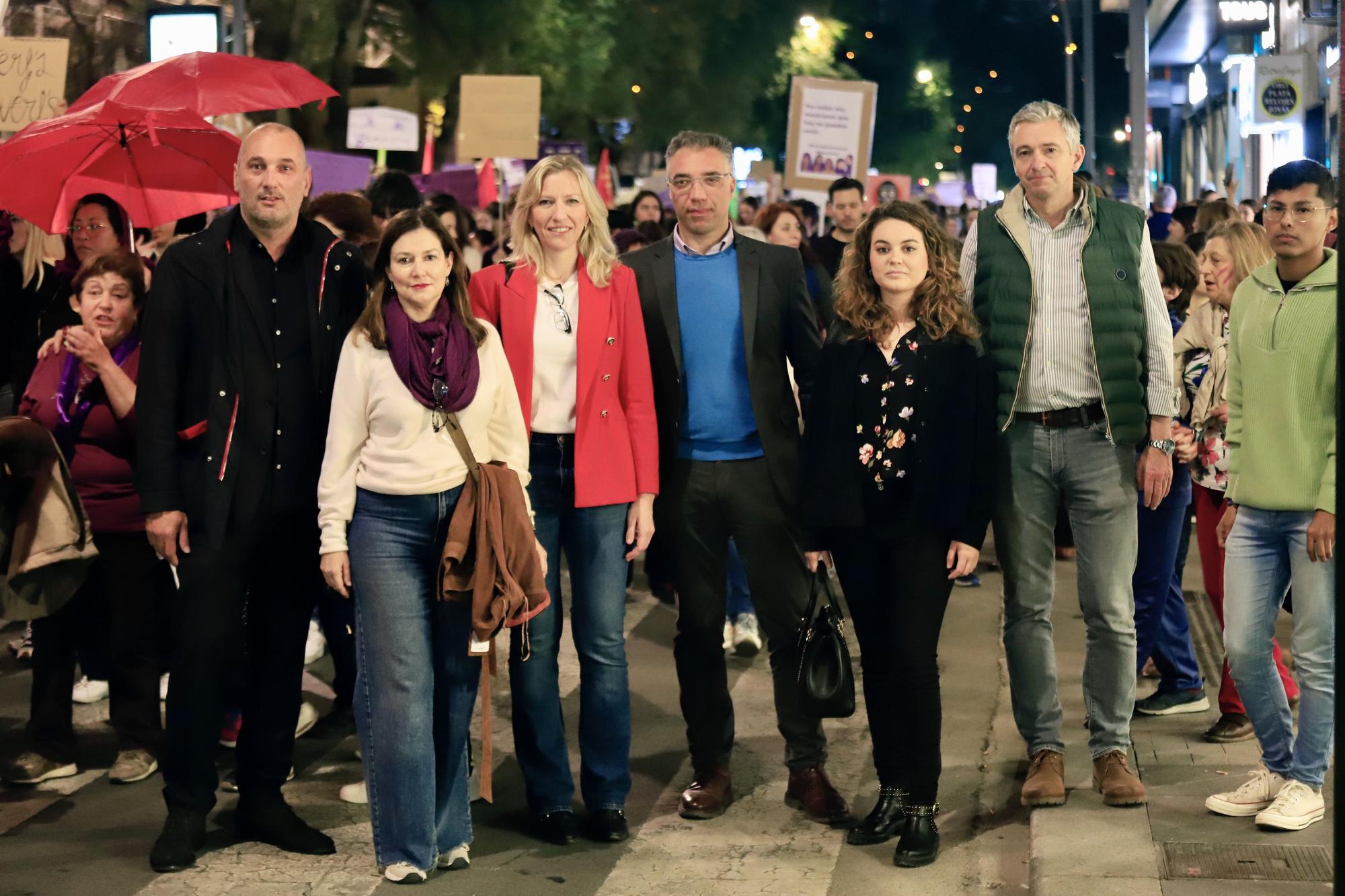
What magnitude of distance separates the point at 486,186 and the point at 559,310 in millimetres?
16273

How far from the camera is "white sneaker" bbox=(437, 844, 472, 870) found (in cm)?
573

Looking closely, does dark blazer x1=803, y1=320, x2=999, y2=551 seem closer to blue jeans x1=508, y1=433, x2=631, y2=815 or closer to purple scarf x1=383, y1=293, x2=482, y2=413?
blue jeans x1=508, y1=433, x2=631, y2=815

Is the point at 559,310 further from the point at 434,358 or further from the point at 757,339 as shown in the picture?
the point at 757,339

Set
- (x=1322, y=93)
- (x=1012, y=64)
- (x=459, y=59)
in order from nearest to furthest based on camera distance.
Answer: (x=1322, y=93), (x=459, y=59), (x=1012, y=64)

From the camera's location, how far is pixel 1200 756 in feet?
22.2

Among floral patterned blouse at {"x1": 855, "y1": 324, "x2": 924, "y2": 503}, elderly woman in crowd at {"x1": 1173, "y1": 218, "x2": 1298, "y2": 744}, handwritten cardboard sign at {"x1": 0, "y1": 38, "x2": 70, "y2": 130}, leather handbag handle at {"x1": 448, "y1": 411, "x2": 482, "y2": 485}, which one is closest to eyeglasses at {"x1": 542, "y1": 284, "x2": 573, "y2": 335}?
leather handbag handle at {"x1": 448, "y1": 411, "x2": 482, "y2": 485}

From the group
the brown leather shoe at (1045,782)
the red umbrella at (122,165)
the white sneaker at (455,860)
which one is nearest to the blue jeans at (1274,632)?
the brown leather shoe at (1045,782)

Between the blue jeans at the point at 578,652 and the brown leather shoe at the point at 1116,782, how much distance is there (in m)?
1.69

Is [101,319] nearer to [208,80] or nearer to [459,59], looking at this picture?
[208,80]

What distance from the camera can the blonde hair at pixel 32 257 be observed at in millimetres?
8109

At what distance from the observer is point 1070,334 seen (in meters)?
6.08

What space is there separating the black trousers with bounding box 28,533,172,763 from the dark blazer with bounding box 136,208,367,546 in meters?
1.40

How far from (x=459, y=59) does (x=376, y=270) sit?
26165 mm

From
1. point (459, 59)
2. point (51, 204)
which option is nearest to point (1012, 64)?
point (459, 59)
